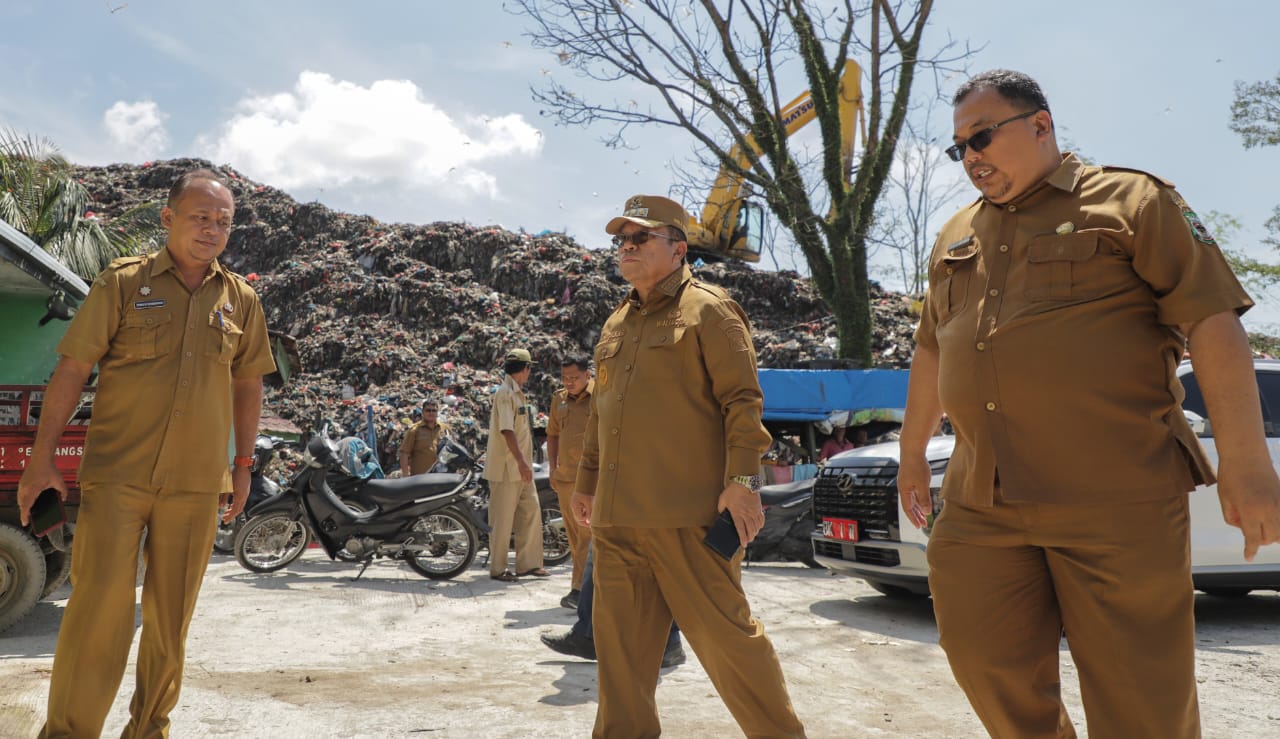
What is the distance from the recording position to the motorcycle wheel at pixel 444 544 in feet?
27.6

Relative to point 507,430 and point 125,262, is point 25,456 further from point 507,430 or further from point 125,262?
point 507,430

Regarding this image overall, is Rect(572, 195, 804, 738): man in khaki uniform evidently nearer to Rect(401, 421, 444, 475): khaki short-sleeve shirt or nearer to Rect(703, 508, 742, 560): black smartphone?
Rect(703, 508, 742, 560): black smartphone

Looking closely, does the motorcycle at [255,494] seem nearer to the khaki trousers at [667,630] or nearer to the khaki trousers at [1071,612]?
the khaki trousers at [667,630]

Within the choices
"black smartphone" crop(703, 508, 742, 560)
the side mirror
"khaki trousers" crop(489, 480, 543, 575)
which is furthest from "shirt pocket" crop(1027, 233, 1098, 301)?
"khaki trousers" crop(489, 480, 543, 575)

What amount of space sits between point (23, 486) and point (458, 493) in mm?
5545

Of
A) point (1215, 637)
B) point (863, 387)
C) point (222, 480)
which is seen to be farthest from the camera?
point (863, 387)

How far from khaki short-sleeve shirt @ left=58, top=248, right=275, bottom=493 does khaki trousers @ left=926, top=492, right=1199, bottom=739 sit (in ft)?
7.51

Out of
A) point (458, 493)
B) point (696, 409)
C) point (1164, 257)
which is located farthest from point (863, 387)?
point (1164, 257)

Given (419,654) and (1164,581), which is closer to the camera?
(1164,581)

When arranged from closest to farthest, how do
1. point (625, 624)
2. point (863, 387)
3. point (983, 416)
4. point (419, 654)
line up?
point (983, 416), point (625, 624), point (419, 654), point (863, 387)

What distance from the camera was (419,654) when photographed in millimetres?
5219

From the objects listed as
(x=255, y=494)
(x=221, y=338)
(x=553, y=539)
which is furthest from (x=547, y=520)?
(x=221, y=338)

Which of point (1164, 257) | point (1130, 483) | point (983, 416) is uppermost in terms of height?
point (1164, 257)

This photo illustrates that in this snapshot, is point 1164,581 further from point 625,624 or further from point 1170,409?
point 625,624
